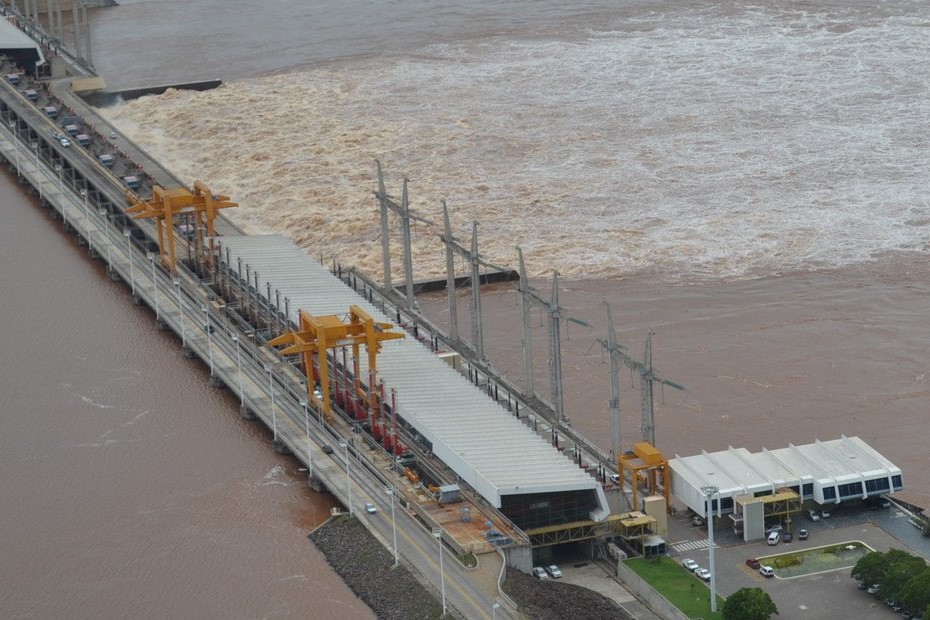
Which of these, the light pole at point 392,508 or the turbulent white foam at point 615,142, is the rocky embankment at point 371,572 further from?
the turbulent white foam at point 615,142

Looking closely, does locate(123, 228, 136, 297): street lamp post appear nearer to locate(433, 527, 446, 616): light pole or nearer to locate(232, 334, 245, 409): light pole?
locate(232, 334, 245, 409): light pole

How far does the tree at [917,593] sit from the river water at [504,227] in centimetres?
1037

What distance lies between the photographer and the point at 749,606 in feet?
155

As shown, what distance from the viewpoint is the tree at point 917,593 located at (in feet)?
154

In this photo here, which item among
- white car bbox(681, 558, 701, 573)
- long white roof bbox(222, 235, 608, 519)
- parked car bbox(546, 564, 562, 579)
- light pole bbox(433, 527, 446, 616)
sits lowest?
parked car bbox(546, 564, 562, 579)

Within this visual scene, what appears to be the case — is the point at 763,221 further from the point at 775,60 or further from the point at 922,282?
the point at 775,60

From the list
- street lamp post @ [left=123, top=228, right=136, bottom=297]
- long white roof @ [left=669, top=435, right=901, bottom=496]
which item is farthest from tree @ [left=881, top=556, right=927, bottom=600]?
street lamp post @ [left=123, top=228, right=136, bottom=297]

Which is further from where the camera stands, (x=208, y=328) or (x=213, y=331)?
(x=213, y=331)

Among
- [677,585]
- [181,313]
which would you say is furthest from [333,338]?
[677,585]

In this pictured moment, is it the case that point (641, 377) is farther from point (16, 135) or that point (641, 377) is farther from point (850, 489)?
point (16, 135)

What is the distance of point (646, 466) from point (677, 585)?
17.3ft

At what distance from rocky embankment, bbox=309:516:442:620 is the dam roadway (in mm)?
432

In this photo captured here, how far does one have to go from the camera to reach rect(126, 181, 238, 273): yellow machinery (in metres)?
77.7

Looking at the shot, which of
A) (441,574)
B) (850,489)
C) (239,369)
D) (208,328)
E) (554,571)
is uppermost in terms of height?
(208,328)
